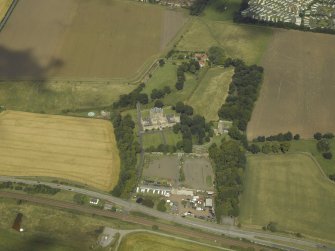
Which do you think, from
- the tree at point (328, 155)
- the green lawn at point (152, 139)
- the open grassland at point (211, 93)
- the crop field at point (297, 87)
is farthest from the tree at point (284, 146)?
the green lawn at point (152, 139)

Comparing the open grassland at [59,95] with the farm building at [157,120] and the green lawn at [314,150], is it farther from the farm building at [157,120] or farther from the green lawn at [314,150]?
the green lawn at [314,150]

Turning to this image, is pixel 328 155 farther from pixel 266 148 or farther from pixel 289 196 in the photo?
pixel 289 196

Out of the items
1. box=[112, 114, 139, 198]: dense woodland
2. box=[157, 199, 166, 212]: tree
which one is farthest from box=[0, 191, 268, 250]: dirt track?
box=[112, 114, 139, 198]: dense woodland

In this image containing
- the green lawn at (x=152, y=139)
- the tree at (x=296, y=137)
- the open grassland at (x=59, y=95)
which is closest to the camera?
the green lawn at (x=152, y=139)

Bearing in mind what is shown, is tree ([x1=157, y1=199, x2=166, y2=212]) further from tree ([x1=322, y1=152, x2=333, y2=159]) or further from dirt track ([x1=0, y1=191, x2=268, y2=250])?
tree ([x1=322, y1=152, x2=333, y2=159])

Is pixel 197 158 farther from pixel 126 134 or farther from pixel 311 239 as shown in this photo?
pixel 311 239
